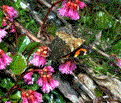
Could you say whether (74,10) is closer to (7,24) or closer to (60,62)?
(60,62)

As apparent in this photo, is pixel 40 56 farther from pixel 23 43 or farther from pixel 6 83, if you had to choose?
pixel 6 83

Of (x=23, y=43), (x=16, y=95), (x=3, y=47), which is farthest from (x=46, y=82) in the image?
(x=3, y=47)

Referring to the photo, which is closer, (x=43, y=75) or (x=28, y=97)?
(x=28, y=97)

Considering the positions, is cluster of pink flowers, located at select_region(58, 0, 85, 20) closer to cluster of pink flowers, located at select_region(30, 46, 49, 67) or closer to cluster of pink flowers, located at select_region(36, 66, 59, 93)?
cluster of pink flowers, located at select_region(30, 46, 49, 67)

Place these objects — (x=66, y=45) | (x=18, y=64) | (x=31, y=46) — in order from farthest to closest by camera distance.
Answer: (x=66, y=45)
(x=31, y=46)
(x=18, y=64)

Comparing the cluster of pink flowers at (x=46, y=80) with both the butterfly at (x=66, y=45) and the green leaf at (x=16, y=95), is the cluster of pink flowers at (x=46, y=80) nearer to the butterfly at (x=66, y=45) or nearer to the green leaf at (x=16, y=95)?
the green leaf at (x=16, y=95)

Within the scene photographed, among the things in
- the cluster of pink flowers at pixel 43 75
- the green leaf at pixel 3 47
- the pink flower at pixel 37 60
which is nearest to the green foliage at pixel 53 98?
the cluster of pink flowers at pixel 43 75

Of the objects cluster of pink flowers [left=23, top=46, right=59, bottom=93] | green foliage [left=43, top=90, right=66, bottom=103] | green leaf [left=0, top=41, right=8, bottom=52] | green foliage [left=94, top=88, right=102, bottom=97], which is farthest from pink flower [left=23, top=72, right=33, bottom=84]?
green foliage [left=94, top=88, right=102, bottom=97]
